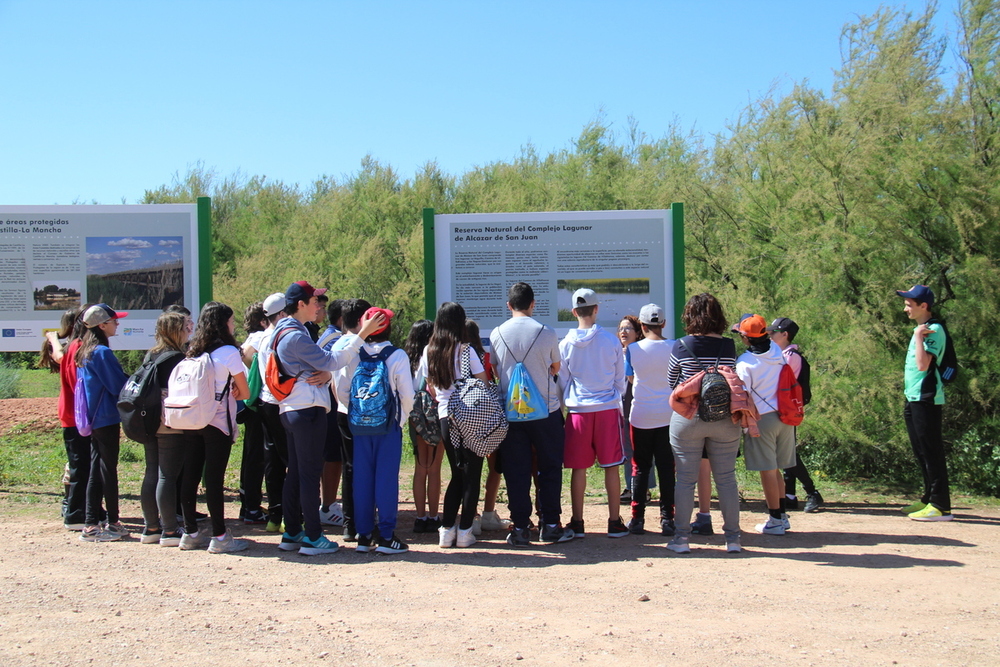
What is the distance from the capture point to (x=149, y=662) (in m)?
3.81

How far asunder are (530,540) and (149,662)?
124 inches

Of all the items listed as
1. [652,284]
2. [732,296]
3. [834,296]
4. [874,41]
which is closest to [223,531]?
[652,284]

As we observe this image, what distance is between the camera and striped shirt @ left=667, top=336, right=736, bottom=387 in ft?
18.8

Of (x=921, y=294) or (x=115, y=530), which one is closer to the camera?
(x=115, y=530)

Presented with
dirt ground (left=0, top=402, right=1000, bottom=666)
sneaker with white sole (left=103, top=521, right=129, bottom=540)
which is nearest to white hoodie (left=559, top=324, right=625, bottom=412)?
dirt ground (left=0, top=402, right=1000, bottom=666)

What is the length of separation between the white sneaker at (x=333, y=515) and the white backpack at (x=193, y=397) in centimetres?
165

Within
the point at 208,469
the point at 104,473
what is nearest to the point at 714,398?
the point at 208,469

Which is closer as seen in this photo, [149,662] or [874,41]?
[149,662]

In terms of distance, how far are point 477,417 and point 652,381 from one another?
4.81 feet

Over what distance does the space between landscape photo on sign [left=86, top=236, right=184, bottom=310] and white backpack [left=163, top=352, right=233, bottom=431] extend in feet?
10.1

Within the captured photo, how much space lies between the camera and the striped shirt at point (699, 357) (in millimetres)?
5723

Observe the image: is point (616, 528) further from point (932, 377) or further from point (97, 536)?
point (97, 536)

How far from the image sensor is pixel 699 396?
5629 mm

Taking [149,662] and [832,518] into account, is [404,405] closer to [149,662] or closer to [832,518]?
[149,662]
